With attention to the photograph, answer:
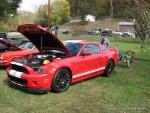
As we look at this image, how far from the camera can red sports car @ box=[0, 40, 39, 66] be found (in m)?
11.2

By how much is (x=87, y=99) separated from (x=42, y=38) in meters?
2.82

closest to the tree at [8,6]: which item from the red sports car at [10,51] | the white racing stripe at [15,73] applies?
Answer: the red sports car at [10,51]

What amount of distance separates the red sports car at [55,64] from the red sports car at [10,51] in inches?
70.9

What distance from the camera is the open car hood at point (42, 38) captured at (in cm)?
880

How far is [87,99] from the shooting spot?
773 centimetres

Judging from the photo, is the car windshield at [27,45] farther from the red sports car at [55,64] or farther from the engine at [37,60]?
the engine at [37,60]

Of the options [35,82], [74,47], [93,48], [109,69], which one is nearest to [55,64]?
[35,82]

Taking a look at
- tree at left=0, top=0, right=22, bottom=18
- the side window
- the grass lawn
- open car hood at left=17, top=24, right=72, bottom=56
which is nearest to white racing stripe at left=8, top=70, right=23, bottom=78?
the grass lawn

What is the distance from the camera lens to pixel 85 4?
106812 mm

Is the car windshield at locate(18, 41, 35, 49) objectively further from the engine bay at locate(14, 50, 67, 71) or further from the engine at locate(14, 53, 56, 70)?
the engine at locate(14, 53, 56, 70)

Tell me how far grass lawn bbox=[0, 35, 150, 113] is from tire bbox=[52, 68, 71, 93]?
0.55 feet

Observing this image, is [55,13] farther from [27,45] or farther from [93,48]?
[93,48]

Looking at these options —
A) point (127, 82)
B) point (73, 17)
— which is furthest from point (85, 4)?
point (127, 82)

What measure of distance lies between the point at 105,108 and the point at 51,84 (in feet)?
5.76
